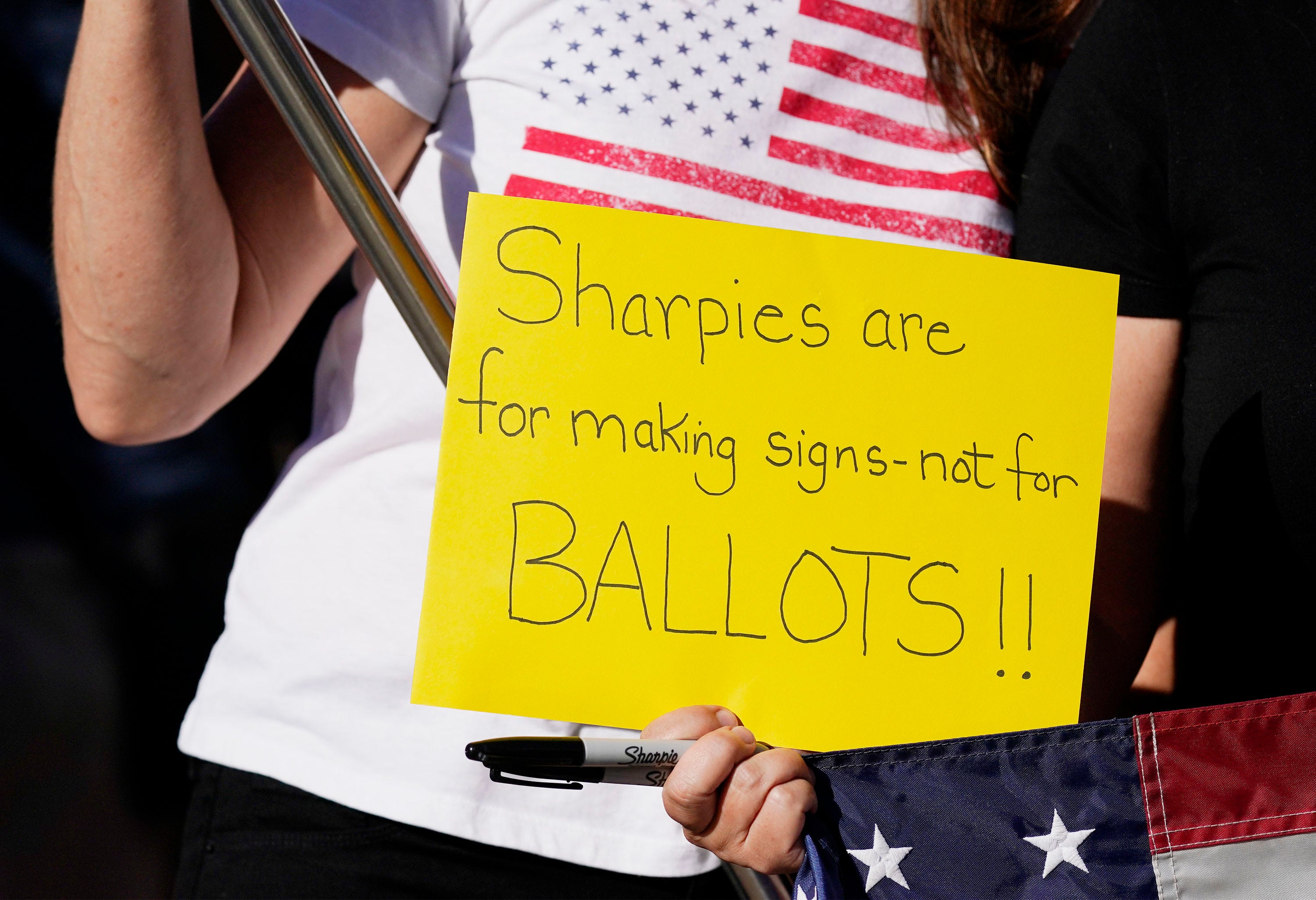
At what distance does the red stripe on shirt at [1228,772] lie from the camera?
1.88 feet

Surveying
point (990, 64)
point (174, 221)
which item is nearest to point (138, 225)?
point (174, 221)

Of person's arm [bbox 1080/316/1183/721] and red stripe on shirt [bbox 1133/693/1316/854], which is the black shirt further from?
red stripe on shirt [bbox 1133/693/1316/854]

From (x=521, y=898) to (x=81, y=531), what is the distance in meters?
0.90

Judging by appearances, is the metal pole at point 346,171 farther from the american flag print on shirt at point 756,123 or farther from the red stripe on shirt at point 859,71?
the red stripe on shirt at point 859,71

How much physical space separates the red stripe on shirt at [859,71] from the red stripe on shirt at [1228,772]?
1.73 ft

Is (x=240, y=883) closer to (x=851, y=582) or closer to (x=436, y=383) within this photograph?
(x=436, y=383)

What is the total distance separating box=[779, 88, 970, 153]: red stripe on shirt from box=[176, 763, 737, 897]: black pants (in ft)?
2.08

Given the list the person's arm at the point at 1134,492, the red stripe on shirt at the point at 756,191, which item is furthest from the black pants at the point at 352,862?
the red stripe on shirt at the point at 756,191

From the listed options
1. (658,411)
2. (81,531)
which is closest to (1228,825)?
(658,411)

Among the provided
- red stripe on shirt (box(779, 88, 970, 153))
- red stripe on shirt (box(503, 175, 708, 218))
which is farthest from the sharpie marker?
red stripe on shirt (box(779, 88, 970, 153))

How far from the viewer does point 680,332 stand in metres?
0.58

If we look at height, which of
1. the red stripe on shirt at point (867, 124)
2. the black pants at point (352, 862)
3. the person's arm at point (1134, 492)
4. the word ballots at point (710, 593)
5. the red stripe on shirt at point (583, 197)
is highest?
the red stripe on shirt at point (867, 124)

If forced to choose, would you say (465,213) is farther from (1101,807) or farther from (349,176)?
(1101,807)

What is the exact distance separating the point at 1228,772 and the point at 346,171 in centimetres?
68
